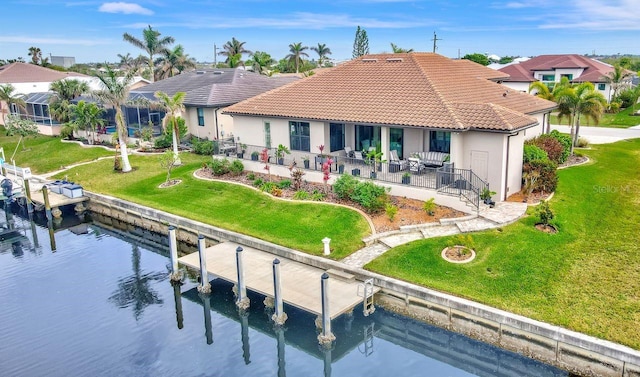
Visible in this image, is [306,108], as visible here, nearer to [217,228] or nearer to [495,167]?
[217,228]

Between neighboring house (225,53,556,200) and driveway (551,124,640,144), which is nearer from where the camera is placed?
neighboring house (225,53,556,200)

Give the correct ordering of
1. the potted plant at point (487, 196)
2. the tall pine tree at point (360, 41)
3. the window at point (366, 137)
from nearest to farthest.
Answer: the potted plant at point (487, 196)
the window at point (366, 137)
the tall pine tree at point (360, 41)

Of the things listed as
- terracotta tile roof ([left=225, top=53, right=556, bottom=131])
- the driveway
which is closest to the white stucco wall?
terracotta tile roof ([left=225, top=53, right=556, bottom=131])

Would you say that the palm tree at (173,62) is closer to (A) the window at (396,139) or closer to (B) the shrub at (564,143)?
(A) the window at (396,139)

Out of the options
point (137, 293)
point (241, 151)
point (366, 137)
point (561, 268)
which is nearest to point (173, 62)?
point (241, 151)

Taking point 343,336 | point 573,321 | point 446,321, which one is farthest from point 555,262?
point 343,336

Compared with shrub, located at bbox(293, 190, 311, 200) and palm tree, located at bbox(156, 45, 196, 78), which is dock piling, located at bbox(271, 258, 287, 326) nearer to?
shrub, located at bbox(293, 190, 311, 200)

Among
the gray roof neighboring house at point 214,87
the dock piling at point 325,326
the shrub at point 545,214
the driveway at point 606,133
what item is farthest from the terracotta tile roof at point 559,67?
the dock piling at point 325,326
